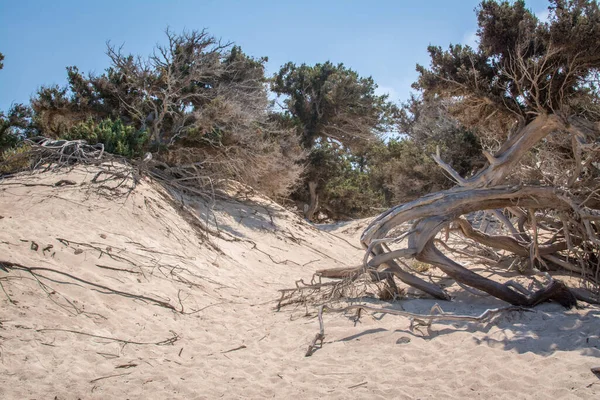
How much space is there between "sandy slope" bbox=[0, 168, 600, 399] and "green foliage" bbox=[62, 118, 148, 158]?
2508mm

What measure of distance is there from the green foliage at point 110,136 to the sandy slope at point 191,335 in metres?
2.51

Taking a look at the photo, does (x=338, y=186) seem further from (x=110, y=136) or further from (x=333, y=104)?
(x=110, y=136)

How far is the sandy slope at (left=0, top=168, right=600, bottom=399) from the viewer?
3.55m

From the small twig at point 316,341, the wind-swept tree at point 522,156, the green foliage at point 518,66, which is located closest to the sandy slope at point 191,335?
the small twig at point 316,341

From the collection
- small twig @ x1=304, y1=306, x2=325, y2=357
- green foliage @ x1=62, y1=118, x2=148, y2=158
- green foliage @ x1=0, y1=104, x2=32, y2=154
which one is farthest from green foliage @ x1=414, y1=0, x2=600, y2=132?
→ green foliage @ x1=0, y1=104, x2=32, y2=154

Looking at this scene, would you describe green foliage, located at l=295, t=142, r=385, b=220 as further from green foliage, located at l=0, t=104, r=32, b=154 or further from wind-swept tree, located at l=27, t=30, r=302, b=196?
green foliage, located at l=0, t=104, r=32, b=154

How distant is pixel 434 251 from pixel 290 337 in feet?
8.51

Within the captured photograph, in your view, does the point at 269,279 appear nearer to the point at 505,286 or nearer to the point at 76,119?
the point at 505,286

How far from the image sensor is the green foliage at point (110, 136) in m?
10.0

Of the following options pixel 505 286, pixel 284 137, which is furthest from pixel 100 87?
pixel 505 286

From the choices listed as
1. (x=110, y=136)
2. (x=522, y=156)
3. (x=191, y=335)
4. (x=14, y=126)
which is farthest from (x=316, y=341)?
(x=14, y=126)

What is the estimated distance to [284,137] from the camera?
18172mm

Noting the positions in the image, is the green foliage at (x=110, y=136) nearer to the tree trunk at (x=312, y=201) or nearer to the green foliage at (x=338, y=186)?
the green foliage at (x=338, y=186)

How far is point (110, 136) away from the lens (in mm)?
10203
